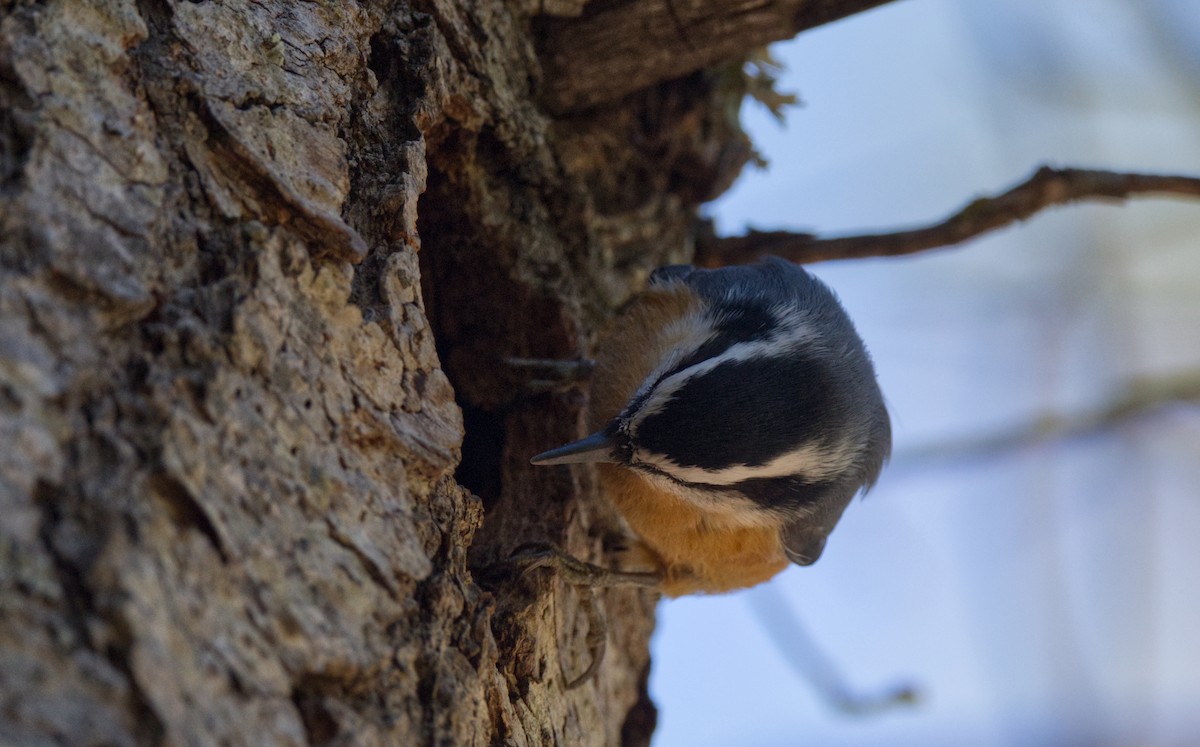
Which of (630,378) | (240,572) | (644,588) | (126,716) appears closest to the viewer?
(126,716)

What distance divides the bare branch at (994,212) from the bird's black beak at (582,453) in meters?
1.05

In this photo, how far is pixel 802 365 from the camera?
2.29 m

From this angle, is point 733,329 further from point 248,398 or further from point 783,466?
point 248,398

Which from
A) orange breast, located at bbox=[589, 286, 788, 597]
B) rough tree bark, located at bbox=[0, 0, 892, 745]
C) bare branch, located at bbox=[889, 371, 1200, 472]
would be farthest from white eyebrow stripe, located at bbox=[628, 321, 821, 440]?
bare branch, located at bbox=[889, 371, 1200, 472]

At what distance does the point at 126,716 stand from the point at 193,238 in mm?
666

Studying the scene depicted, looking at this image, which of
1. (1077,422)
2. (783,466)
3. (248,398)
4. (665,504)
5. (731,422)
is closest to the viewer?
(248,398)

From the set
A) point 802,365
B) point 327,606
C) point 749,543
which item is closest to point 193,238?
point 327,606

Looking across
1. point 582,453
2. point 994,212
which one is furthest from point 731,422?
point 994,212

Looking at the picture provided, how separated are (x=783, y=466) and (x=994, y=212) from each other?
0.95m

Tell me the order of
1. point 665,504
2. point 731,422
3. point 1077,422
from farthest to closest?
point 1077,422 → point 665,504 → point 731,422

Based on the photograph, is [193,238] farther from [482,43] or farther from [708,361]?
[708,361]

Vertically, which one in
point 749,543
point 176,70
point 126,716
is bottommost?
point 126,716

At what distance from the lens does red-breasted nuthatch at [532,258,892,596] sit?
2.10m

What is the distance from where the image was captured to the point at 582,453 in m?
2.08
